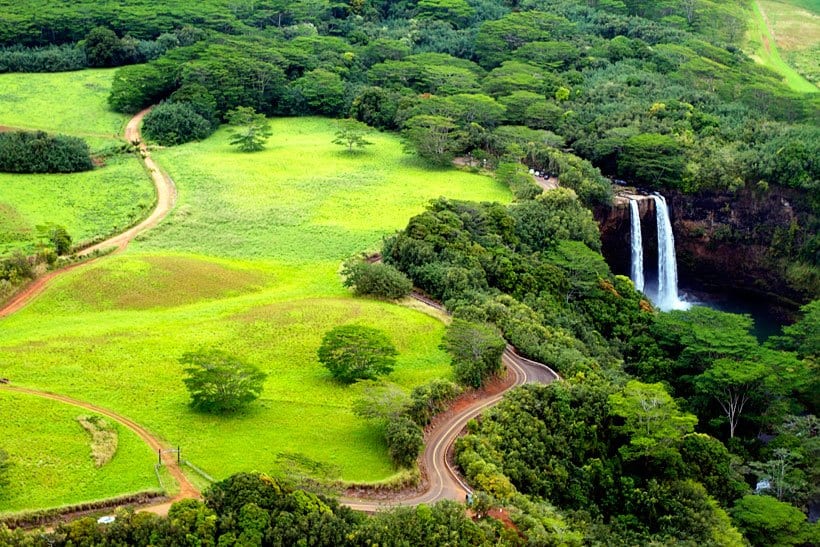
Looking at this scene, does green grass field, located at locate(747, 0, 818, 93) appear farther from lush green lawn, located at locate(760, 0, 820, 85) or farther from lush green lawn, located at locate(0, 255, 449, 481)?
lush green lawn, located at locate(0, 255, 449, 481)

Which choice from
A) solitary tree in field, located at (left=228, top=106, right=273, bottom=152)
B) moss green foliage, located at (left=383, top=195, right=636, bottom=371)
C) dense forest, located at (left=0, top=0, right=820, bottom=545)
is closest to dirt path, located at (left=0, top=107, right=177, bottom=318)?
dense forest, located at (left=0, top=0, right=820, bottom=545)

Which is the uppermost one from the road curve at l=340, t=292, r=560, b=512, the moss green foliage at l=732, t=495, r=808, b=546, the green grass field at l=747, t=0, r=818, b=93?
the green grass field at l=747, t=0, r=818, b=93

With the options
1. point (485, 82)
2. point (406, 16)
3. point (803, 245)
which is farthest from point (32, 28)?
point (803, 245)

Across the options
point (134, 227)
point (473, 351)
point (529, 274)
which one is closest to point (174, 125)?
point (134, 227)

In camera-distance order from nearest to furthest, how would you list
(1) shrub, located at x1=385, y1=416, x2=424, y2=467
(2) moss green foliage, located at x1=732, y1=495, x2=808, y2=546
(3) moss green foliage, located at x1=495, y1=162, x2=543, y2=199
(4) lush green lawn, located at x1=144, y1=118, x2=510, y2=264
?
(1) shrub, located at x1=385, y1=416, x2=424, y2=467, (2) moss green foliage, located at x1=732, y1=495, x2=808, y2=546, (4) lush green lawn, located at x1=144, y1=118, x2=510, y2=264, (3) moss green foliage, located at x1=495, y1=162, x2=543, y2=199

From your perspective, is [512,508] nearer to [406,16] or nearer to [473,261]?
[473,261]
